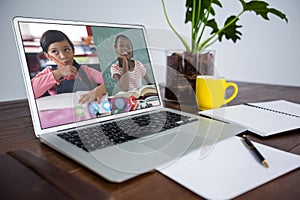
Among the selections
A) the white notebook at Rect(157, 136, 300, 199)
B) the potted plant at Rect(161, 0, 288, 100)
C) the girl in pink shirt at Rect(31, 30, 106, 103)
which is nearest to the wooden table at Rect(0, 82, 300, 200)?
the white notebook at Rect(157, 136, 300, 199)

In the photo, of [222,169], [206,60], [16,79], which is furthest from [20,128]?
[206,60]

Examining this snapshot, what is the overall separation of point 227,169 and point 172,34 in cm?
106

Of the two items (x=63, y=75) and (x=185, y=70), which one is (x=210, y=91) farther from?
(x=63, y=75)

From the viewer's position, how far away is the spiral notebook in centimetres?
58

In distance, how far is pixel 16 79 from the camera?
0.89 m

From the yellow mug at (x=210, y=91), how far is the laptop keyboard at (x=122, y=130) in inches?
6.6

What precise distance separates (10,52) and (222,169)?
82 centimetres

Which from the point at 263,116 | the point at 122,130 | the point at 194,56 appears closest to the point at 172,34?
the point at 194,56

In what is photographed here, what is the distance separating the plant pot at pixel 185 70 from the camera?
32.8 inches

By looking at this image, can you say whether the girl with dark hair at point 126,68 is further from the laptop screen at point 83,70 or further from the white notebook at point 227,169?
the white notebook at point 227,169

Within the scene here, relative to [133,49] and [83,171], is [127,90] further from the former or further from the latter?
[83,171]

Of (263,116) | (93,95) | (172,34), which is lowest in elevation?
(263,116)

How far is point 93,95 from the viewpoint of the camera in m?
0.64

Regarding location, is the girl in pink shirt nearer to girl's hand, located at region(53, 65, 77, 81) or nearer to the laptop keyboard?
girl's hand, located at region(53, 65, 77, 81)
